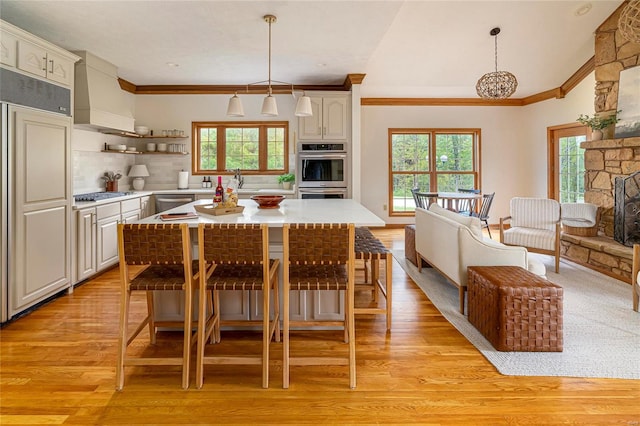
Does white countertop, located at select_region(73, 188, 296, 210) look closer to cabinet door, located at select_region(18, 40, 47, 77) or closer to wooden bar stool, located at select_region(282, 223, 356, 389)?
cabinet door, located at select_region(18, 40, 47, 77)

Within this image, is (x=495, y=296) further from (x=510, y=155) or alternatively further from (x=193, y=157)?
(x=510, y=155)

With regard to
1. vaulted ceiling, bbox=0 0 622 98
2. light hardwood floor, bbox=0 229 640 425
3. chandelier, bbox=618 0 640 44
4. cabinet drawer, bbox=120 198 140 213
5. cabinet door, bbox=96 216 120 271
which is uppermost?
vaulted ceiling, bbox=0 0 622 98

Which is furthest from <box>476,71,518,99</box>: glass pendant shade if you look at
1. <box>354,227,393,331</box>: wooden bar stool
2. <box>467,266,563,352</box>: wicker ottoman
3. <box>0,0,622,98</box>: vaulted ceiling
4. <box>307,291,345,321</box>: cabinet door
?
<box>307,291,345,321</box>: cabinet door

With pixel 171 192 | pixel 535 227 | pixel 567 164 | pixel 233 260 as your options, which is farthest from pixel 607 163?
pixel 171 192

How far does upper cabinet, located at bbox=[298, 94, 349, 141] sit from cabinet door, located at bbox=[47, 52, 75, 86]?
2925mm

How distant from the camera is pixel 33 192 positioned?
3000 millimetres

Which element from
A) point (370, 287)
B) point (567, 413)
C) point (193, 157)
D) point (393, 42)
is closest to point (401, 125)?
point (393, 42)

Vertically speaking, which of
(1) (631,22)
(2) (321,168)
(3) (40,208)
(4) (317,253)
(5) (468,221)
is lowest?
(4) (317,253)

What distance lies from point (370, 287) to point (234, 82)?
404 cm

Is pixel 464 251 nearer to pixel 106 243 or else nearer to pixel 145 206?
A: pixel 106 243

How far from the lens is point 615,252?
388cm

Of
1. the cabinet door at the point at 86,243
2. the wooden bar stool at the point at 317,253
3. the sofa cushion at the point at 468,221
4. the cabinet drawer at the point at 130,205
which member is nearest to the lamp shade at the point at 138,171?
the cabinet drawer at the point at 130,205

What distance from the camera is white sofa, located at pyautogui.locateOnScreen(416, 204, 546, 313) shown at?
2.89 meters

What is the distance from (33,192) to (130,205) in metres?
1.69
